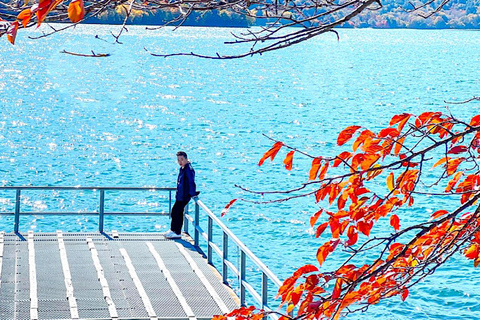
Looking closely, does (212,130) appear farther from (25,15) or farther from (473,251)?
(25,15)

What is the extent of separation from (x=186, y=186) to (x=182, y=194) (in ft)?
0.50

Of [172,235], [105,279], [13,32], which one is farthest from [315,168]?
[172,235]

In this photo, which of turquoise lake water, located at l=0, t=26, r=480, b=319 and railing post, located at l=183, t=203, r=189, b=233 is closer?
railing post, located at l=183, t=203, r=189, b=233

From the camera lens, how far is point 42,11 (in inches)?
101

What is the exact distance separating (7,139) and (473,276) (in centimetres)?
2716

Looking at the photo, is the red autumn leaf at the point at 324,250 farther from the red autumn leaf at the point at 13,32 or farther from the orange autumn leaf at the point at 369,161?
the red autumn leaf at the point at 13,32

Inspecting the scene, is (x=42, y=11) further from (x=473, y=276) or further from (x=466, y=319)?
(x=473, y=276)

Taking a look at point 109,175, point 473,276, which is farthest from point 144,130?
point 473,276

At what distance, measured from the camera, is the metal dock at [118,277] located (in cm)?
910

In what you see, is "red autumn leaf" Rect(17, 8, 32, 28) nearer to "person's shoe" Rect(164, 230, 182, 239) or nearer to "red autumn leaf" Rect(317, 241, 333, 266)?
"red autumn leaf" Rect(317, 241, 333, 266)

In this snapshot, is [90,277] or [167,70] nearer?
[90,277]

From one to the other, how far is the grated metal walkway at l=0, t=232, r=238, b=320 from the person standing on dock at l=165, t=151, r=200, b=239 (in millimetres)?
244

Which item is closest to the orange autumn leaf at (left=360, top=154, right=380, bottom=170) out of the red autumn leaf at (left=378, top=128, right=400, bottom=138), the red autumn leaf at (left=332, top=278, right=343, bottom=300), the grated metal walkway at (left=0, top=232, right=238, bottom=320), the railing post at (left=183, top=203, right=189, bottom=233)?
the red autumn leaf at (left=378, top=128, right=400, bottom=138)

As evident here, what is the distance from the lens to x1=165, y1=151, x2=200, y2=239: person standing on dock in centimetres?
1239
